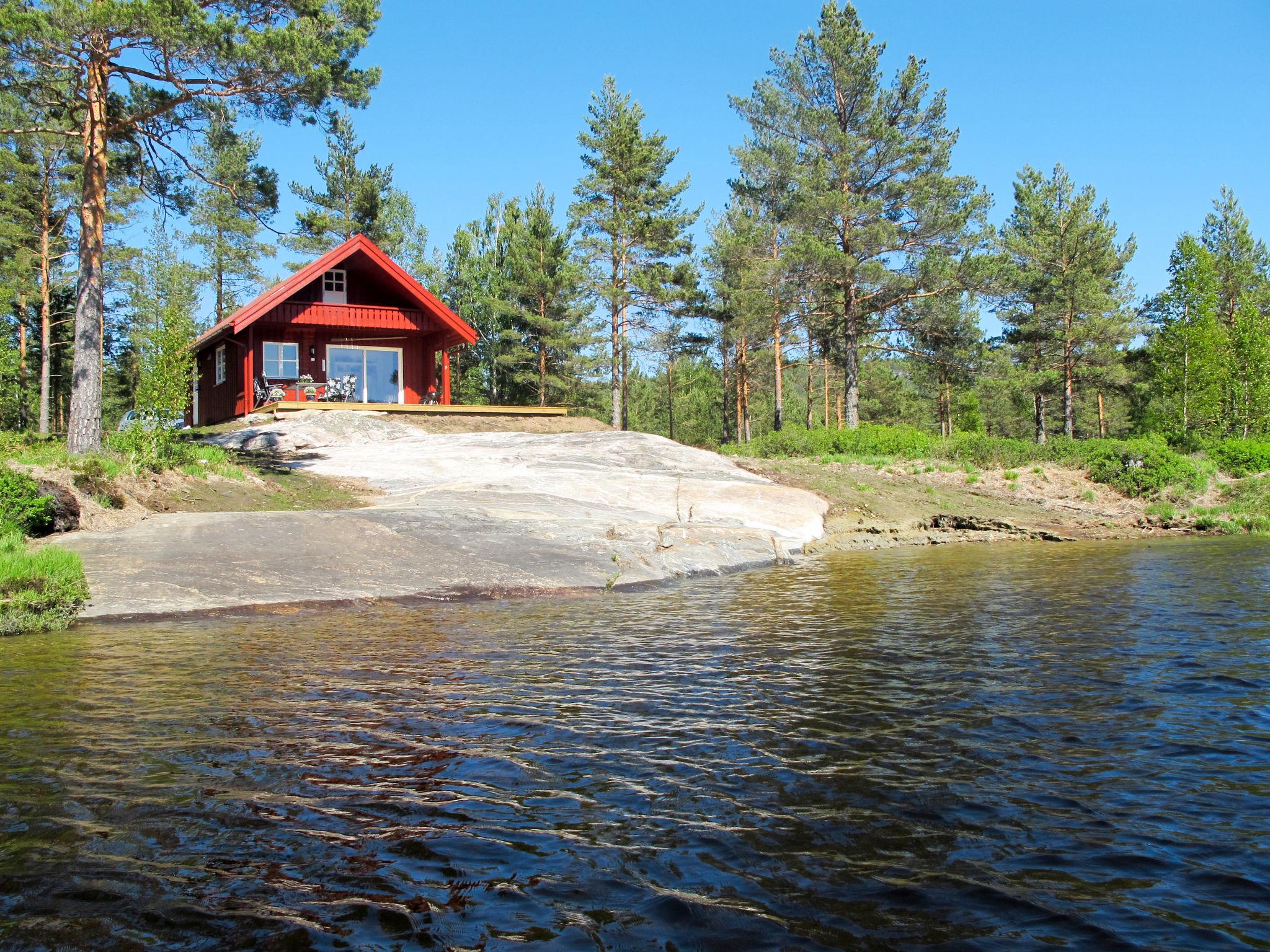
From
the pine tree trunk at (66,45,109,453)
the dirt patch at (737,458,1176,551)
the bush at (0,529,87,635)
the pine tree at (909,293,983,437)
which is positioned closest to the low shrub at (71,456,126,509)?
the pine tree trunk at (66,45,109,453)

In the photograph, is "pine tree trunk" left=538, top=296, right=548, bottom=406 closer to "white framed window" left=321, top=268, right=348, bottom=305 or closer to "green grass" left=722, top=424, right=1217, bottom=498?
"white framed window" left=321, top=268, right=348, bottom=305

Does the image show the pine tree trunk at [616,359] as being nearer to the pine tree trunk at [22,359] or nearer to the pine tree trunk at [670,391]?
the pine tree trunk at [670,391]

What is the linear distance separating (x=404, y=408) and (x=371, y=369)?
4.89 meters

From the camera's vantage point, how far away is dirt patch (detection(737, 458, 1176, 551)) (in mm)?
20719

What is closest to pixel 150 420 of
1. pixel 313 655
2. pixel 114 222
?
pixel 313 655

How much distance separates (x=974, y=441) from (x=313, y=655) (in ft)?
80.7

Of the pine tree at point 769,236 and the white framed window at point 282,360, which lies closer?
the white framed window at point 282,360

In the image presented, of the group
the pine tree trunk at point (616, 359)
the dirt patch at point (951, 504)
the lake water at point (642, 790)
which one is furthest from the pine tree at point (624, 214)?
the lake water at point (642, 790)

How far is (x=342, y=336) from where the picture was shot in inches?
1239

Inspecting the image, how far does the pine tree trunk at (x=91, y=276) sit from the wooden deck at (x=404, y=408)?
325 inches

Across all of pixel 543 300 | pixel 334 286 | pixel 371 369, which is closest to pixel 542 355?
pixel 543 300

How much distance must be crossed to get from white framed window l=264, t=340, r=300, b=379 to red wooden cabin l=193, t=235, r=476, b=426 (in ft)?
0.07

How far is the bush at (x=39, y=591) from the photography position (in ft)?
33.2

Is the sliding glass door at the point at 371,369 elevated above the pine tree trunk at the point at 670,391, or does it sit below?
below
